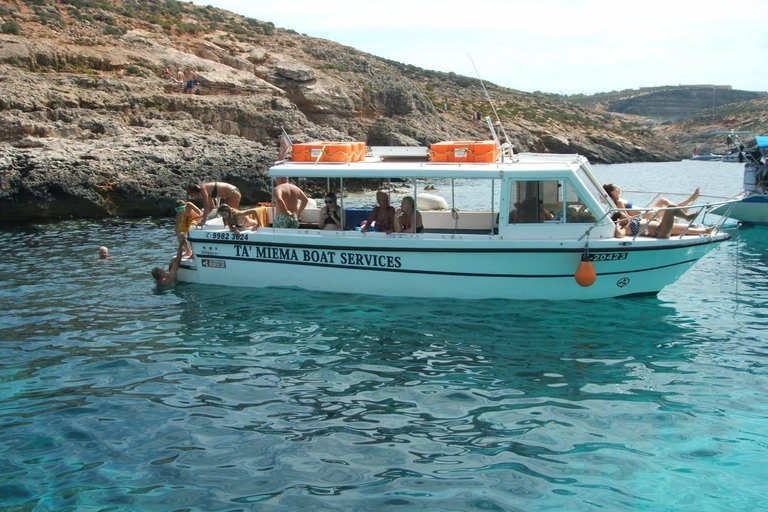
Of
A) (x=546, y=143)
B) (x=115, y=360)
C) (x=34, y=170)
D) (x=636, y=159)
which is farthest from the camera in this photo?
(x=636, y=159)

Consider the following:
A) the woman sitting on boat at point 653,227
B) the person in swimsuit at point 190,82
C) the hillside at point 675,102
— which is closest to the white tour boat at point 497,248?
the woman sitting on boat at point 653,227

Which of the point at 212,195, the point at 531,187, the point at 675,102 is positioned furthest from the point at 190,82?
the point at 675,102

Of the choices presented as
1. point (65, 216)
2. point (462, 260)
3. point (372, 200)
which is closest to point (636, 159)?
point (372, 200)

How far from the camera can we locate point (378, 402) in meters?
8.09

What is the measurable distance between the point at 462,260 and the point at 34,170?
1770 cm

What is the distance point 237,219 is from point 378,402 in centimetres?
618

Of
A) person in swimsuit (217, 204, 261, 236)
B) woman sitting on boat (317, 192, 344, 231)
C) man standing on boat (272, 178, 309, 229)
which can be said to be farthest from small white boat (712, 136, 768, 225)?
person in swimsuit (217, 204, 261, 236)

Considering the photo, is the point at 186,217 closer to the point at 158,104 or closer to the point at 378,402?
the point at 378,402

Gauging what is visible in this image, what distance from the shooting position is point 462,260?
38.5 ft

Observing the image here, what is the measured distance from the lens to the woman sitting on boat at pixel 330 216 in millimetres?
12836

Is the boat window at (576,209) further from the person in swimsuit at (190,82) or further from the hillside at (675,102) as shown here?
the hillside at (675,102)

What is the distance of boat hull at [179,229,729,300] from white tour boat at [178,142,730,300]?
0.06 feet

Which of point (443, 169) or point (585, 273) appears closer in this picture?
point (585, 273)

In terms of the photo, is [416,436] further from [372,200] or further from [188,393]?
[372,200]
